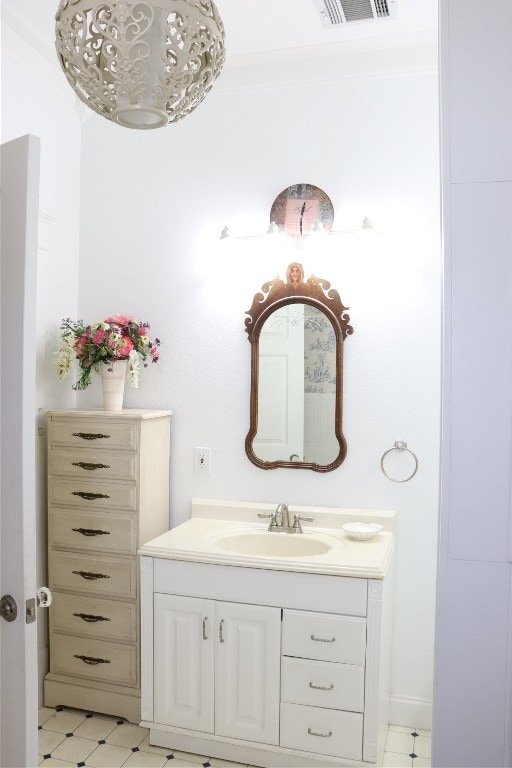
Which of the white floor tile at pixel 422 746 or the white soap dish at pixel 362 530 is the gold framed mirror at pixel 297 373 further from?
the white floor tile at pixel 422 746

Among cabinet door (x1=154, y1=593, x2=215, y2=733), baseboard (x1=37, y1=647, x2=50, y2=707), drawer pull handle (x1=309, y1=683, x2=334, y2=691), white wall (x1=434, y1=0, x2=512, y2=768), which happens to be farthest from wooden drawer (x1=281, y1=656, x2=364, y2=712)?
white wall (x1=434, y1=0, x2=512, y2=768)

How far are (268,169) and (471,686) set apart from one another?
2493mm

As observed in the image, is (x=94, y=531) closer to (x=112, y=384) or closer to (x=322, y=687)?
(x=112, y=384)

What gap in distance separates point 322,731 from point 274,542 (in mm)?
746

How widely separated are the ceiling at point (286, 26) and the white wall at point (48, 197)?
6.7 inches

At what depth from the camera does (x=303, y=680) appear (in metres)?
2.44

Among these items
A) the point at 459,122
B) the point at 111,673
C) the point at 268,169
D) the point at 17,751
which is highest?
the point at 268,169

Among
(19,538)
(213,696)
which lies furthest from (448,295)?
(213,696)

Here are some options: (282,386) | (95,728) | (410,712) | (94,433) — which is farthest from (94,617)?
(410,712)

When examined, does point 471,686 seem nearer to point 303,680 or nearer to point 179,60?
point 179,60

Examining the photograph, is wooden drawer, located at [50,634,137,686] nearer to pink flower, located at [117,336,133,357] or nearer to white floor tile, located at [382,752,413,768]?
white floor tile, located at [382,752,413,768]

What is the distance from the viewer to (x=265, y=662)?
2.49 m

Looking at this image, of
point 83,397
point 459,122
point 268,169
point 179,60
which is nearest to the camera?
point 459,122

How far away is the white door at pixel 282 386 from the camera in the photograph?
300cm
